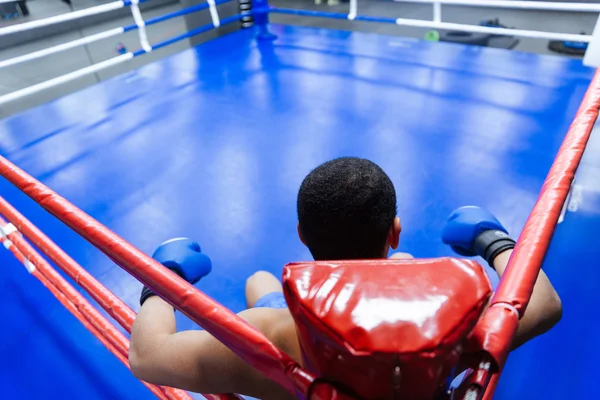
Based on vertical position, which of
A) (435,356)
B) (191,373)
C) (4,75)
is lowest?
(4,75)

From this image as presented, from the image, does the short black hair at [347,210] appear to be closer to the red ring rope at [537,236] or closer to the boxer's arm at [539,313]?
the red ring rope at [537,236]

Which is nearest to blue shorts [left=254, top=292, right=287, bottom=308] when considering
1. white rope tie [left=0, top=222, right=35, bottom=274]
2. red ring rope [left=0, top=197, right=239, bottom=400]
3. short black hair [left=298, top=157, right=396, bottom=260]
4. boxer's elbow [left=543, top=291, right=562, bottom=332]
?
red ring rope [left=0, top=197, right=239, bottom=400]

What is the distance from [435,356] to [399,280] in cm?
7

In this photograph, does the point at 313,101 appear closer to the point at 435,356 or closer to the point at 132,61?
the point at 435,356

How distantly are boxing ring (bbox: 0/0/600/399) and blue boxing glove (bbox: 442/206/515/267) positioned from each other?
129 millimetres

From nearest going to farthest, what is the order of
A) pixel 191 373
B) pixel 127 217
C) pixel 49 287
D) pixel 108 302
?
pixel 191 373 < pixel 108 302 < pixel 49 287 < pixel 127 217

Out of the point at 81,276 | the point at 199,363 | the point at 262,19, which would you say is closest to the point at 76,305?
the point at 81,276

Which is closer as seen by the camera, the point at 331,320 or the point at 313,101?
the point at 331,320

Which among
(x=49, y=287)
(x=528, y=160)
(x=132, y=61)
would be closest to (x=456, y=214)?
(x=528, y=160)

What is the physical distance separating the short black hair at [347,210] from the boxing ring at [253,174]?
181 millimetres

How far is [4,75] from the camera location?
4.54 m

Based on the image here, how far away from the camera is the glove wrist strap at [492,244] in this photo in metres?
0.94

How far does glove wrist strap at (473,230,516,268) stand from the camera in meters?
0.94

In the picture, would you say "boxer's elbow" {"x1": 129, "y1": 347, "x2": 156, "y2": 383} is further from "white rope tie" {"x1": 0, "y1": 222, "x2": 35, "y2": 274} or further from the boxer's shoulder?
"white rope tie" {"x1": 0, "y1": 222, "x2": 35, "y2": 274}
